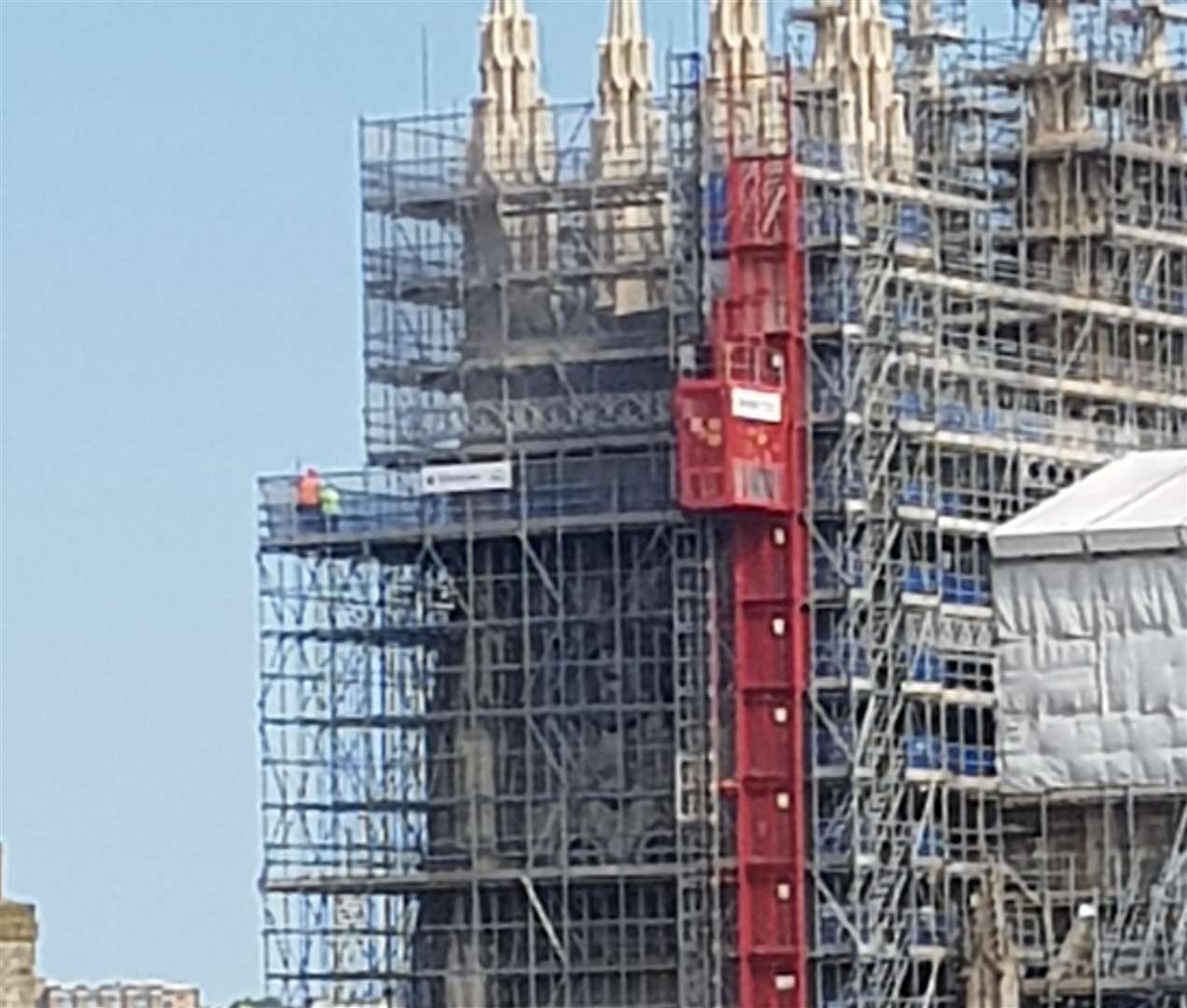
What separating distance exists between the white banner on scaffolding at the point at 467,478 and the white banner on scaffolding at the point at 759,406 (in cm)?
517

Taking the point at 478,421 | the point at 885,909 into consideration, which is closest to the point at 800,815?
the point at 885,909

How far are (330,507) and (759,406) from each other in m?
8.87

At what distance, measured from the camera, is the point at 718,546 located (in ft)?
391

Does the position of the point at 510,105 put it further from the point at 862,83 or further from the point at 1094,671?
the point at 1094,671

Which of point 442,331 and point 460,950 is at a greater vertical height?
A: point 442,331

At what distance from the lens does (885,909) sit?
118938 mm

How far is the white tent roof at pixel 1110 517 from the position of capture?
120 meters

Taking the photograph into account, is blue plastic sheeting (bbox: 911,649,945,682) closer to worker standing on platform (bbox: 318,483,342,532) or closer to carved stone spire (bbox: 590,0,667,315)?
carved stone spire (bbox: 590,0,667,315)

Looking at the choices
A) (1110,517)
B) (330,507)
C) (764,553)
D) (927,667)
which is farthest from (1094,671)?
(330,507)

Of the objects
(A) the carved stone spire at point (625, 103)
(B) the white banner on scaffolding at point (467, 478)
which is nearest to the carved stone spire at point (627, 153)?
(A) the carved stone spire at point (625, 103)

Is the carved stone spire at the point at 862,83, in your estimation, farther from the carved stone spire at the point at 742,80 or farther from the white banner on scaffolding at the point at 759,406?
the white banner on scaffolding at the point at 759,406

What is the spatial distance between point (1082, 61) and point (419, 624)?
1635 centimetres

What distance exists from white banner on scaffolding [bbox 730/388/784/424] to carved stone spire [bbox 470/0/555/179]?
758 centimetres

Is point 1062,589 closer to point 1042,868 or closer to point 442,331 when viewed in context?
point 1042,868
